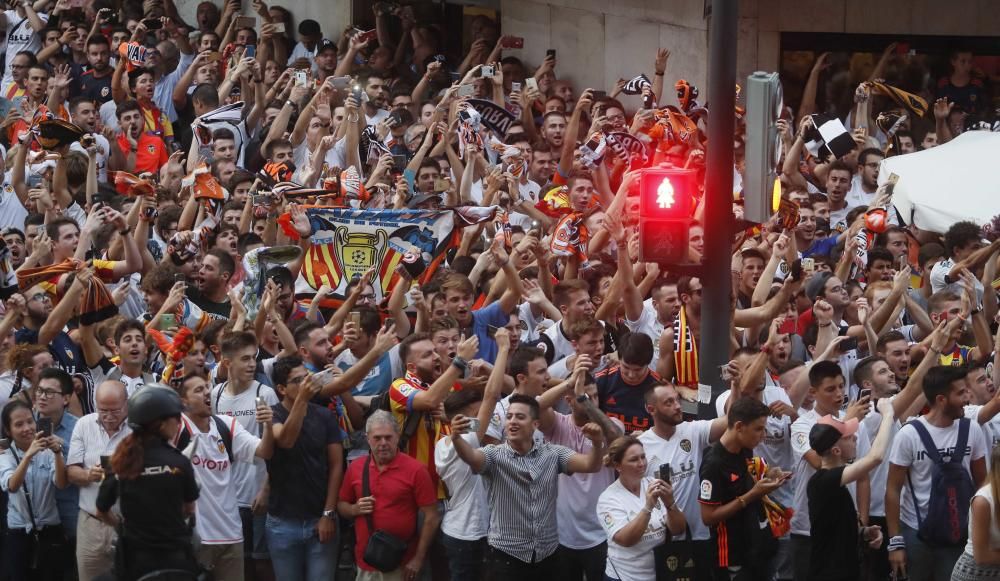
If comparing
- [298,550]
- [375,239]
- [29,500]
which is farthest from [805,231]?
[29,500]

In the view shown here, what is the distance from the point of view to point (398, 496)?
10125 millimetres

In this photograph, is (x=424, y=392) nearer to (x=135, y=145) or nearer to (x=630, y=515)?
(x=630, y=515)

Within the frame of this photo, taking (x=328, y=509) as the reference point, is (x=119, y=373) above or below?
above

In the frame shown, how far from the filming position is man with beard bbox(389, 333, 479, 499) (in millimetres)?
10391

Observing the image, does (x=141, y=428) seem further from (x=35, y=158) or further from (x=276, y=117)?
(x=276, y=117)

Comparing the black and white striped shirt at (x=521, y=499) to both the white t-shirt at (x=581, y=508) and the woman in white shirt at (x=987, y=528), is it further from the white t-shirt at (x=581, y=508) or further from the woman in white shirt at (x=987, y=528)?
the woman in white shirt at (x=987, y=528)

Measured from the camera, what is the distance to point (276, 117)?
16.7m

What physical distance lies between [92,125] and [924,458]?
30.2 feet

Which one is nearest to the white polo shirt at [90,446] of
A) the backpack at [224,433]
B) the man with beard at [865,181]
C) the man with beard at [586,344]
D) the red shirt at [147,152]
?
the backpack at [224,433]

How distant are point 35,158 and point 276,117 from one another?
8.41 feet

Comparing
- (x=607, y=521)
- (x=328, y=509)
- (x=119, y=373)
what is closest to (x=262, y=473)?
(x=328, y=509)

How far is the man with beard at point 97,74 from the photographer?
18141mm

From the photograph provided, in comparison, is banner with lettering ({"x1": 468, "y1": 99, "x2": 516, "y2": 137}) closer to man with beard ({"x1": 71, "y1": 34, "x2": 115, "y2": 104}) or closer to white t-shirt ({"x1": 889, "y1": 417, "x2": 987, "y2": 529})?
man with beard ({"x1": 71, "y1": 34, "x2": 115, "y2": 104})

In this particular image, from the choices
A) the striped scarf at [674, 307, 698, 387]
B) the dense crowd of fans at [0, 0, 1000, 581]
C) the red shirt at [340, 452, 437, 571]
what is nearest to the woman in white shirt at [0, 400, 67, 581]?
the dense crowd of fans at [0, 0, 1000, 581]
